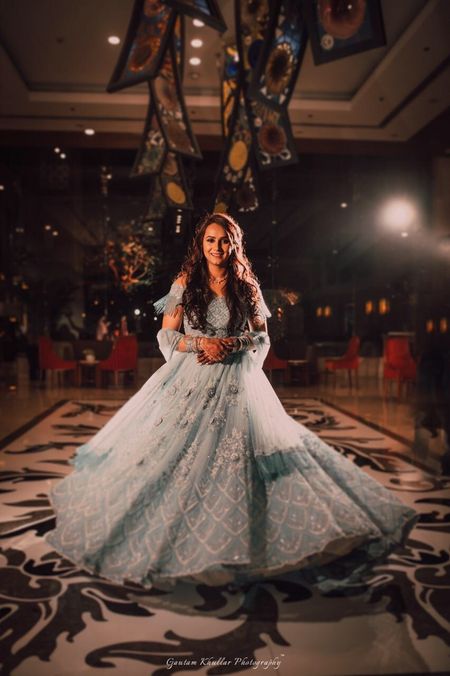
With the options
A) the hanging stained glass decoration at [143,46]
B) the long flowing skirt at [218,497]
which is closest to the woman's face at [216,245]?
the long flowing skirt at [218,497]

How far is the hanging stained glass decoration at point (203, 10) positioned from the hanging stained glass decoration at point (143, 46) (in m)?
0.79

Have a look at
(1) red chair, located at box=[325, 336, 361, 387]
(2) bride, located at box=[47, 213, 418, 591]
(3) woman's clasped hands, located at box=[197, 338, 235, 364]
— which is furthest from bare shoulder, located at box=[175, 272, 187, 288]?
(1) red chair, located at box=[325, 336, 361, 387]

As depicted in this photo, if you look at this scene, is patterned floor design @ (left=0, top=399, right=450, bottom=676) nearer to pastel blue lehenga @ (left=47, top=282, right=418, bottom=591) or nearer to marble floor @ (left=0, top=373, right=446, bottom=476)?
pastel blue lehenga @ (left=47, top=282, right=418, bottom=591)

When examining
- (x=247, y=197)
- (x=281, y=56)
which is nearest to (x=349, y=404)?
(x=281, y=56)

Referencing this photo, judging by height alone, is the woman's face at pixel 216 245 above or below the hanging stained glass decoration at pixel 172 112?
below

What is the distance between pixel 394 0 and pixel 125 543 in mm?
5795

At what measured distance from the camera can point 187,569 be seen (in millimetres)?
2072

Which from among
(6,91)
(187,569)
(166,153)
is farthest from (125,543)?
(6,91)

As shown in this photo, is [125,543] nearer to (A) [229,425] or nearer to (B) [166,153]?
(A) [229,425]

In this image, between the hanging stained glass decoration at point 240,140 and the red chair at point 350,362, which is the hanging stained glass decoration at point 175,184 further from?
the red chair at point 350,362

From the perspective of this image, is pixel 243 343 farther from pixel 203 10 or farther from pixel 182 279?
pixel 203 10

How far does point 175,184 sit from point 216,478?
2.32 m

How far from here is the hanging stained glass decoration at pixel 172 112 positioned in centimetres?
489

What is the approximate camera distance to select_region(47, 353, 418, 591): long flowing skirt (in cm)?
212
